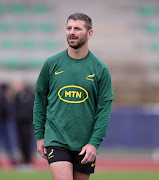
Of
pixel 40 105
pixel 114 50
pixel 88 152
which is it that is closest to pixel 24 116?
pixel 40 105

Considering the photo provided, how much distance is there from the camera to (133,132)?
13398 millimetres

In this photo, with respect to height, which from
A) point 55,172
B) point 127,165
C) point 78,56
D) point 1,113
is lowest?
point 127,165

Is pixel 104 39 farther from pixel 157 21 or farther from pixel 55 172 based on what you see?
pixel 55 172

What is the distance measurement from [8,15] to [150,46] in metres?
6.73

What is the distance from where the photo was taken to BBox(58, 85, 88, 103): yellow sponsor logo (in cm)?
407

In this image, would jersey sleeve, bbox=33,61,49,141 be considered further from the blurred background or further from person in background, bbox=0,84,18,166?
the blurred background

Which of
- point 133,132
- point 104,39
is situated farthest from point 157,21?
point 133,132

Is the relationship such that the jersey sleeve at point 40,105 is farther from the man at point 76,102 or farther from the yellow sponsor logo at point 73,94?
the yellow sponsor logo at point 73,94

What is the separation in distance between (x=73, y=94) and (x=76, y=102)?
0.08 m

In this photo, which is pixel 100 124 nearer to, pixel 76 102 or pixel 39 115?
pixel 76 102

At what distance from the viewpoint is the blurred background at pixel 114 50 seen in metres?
13.4

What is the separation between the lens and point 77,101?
161 inches

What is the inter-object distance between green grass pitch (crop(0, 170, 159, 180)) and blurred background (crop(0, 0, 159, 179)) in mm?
2921

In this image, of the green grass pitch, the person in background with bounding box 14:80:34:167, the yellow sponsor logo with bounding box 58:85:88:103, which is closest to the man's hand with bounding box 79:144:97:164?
the yellow sponsor logo with bounding box 58:85:88:103
